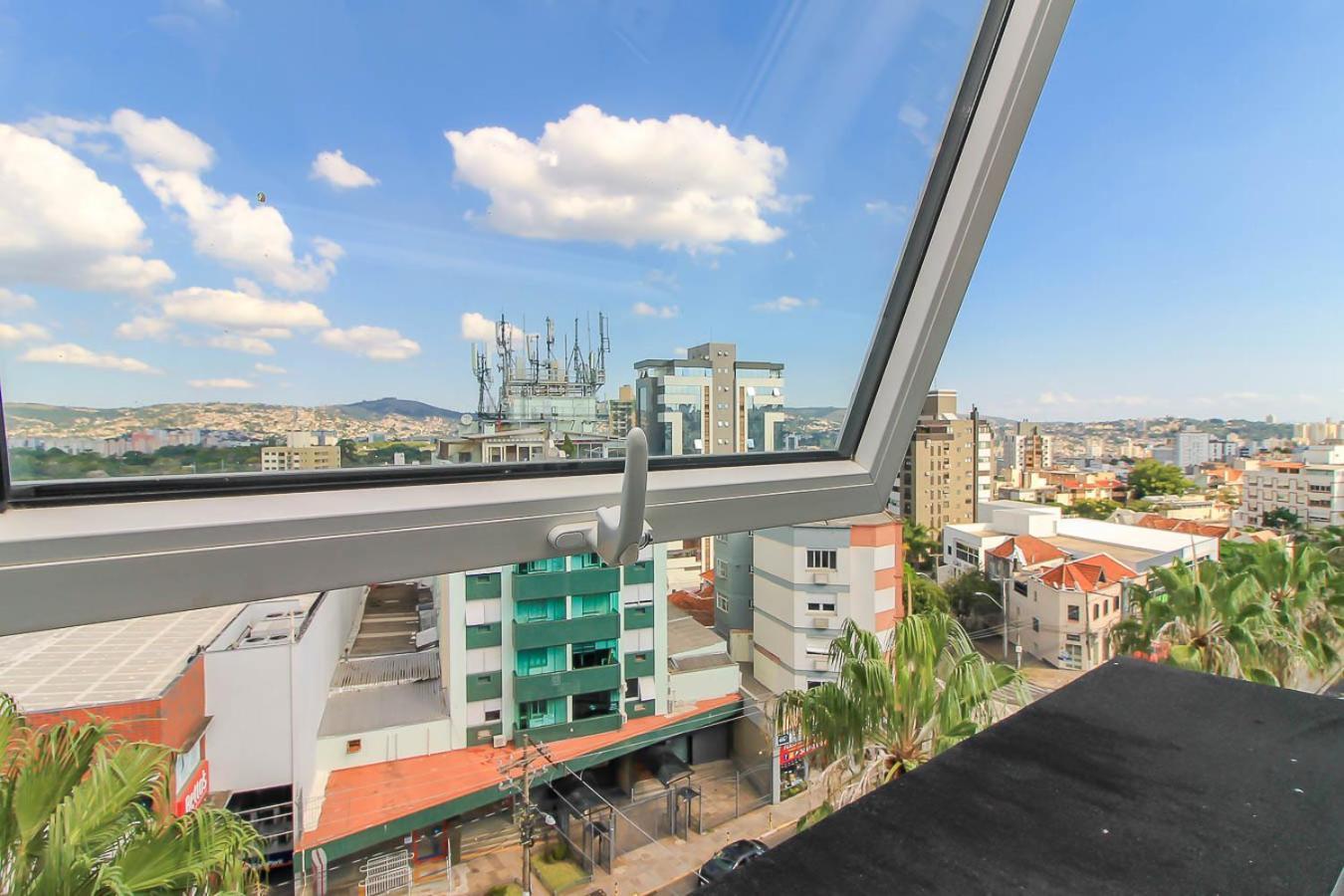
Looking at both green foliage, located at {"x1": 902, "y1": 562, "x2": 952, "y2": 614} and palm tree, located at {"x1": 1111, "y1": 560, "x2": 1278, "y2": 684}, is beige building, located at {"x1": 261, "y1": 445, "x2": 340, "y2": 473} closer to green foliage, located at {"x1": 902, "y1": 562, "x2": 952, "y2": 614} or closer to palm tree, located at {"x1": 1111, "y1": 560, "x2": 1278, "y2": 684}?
green foliage, located at {"x1": 902, "y1": 562, "x2": 952, "y2": 614}

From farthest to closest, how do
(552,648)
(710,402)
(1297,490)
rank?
(1297,490) → (552,648) → (710,402)

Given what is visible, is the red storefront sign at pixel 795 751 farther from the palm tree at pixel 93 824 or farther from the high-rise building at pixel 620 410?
the palm tree at pixel 93 824

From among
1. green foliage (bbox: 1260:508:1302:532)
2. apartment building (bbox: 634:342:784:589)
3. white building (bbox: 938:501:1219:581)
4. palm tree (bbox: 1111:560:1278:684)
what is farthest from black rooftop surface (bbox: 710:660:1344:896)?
green foliage (bbox: 1260:508:1302:532)

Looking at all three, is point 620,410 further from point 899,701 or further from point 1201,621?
point 1201,621

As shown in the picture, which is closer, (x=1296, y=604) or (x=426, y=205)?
(x=426, y=205)

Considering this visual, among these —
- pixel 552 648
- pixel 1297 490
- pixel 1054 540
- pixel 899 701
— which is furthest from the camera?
pixel 1054 540

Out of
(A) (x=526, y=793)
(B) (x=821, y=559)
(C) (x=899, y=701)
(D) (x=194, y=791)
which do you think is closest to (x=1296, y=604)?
(B) (x=821, y=559)

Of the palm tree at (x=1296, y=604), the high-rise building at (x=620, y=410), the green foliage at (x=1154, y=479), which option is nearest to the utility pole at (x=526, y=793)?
the high-rise building at (x=620, y=410)
